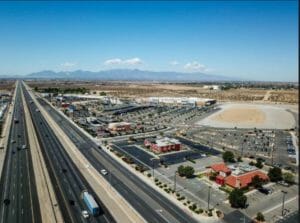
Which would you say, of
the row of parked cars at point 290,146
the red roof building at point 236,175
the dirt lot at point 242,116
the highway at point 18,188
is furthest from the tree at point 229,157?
the dirt lot at point 242,116

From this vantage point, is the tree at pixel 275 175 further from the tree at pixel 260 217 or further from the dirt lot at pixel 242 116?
the dirt lot at pixel 242 116

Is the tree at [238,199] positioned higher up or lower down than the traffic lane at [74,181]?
higher up

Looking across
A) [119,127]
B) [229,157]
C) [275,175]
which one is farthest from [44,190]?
[119,127]

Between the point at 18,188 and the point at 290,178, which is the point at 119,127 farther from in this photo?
the point at 290,178

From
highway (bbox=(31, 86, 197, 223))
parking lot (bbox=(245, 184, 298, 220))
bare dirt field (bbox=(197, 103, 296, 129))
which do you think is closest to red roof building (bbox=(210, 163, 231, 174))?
parking lot (bbox=(245, 184, 298, 220))

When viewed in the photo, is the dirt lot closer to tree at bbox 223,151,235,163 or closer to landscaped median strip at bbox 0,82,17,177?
tree at bbox 223,151,235,163

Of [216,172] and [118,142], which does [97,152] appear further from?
[216,172]
